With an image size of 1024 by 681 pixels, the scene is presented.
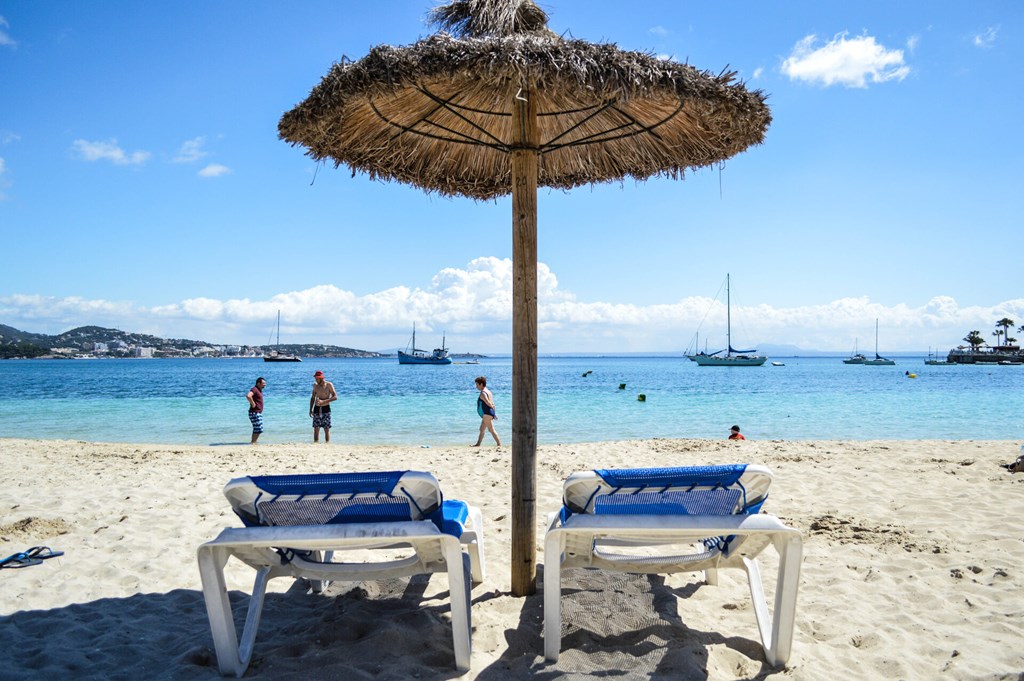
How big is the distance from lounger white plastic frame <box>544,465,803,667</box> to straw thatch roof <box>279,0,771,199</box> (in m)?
1.79

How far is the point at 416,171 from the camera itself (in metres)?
4.44

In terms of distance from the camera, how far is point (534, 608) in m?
3.18

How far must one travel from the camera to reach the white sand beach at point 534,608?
8.53 feet

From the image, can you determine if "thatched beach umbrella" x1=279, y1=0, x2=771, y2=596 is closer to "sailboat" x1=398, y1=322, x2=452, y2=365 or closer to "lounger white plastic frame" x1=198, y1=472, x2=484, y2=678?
"lounger white plastic frame" x1=198, y1=472, x2=484, y2=678

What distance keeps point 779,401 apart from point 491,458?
2169cm

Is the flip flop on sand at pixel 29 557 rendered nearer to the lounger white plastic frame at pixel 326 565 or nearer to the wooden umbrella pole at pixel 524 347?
the lounger white plastic frame at pixel 326 565

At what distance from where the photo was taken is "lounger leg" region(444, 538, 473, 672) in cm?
249

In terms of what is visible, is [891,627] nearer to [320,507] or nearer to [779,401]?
[320,507]

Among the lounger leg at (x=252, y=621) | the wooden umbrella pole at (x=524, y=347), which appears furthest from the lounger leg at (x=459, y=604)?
the lounger leg at (x=252, y=621)

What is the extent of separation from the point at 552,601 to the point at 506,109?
3.07 meters

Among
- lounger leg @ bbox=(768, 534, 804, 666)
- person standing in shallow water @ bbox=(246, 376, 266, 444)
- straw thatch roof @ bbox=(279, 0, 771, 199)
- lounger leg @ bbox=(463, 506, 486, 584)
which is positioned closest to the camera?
lounger leg @ bbox=(768, 534, 804, 666)

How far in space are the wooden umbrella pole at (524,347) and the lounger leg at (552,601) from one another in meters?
0.66

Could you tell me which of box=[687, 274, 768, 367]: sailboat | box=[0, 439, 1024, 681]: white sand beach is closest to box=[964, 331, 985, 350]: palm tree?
box=[687, 274, 768, 367]: sailboat

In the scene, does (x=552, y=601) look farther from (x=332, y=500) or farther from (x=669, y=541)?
(x=332, y=500)
